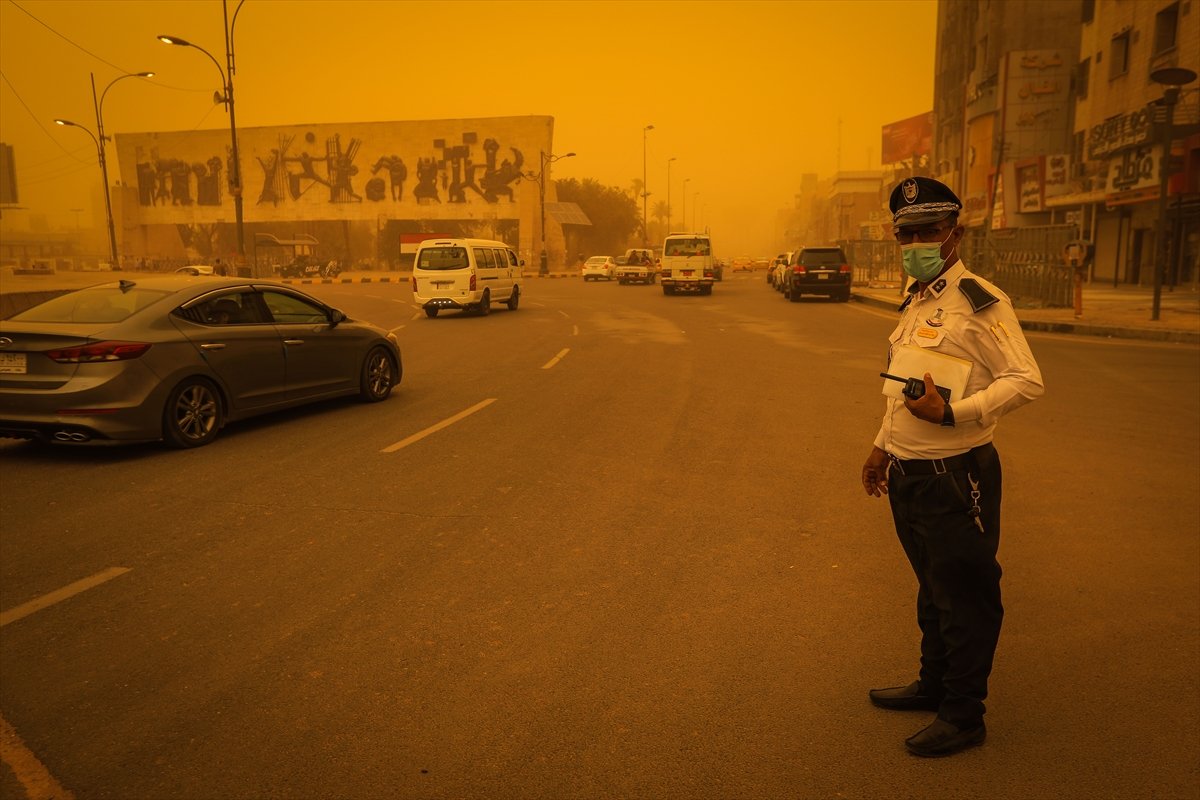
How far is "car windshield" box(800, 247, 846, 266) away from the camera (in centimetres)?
3119

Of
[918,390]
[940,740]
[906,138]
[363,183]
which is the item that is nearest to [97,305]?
[918,390]

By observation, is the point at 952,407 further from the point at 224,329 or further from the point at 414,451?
the point at 224,329

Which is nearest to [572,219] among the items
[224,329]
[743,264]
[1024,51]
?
[743,264]

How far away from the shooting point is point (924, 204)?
10.3ft

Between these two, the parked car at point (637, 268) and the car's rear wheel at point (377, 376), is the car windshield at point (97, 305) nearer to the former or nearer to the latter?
the car's rear wheel at point (377, 376)

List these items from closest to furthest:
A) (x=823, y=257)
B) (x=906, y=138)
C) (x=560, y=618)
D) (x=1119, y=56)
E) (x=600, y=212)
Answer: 1. (x=560, y=618)
2. (x=823, y=257)
3. (x=1119, y=56)
4. (x=600, y=212)
5. (x=906, y=138)

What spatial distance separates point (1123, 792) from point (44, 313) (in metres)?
9.05

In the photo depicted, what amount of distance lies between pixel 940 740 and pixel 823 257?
97.4 feet

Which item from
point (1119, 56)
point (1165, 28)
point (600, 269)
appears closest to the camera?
point (1165, 28)

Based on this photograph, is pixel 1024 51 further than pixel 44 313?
Yes

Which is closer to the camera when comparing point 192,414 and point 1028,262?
point 192,414

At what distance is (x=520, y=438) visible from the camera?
8602mm

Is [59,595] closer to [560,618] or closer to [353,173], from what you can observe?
[560,618]

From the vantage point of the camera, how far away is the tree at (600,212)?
96562 millimetres
